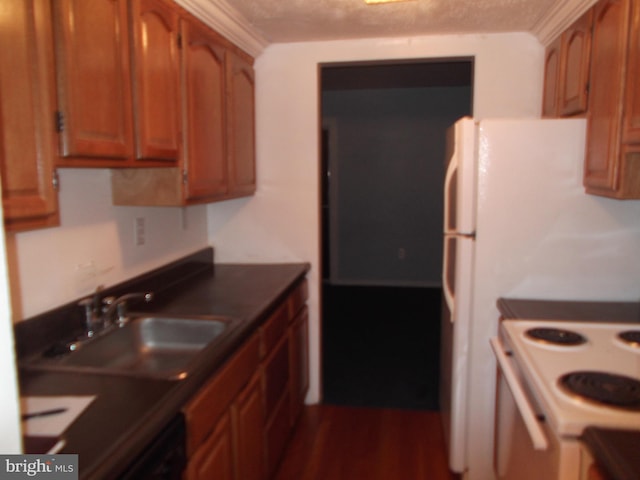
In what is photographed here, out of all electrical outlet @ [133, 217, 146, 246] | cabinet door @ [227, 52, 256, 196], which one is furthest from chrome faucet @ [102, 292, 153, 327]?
cabinet door @ [227, 52, 256, 196]

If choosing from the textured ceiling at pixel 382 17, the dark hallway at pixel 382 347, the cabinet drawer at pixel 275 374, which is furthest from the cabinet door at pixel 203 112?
the dark hallway at pixel 382 347

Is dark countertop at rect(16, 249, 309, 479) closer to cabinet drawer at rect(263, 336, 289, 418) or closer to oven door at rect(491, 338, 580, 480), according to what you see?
cabinet drawer at rect(263, 336, 289, 418)

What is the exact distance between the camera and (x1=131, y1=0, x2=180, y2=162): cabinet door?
5.67 ft

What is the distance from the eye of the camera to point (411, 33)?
285cm

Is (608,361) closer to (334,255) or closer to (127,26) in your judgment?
(127,26)

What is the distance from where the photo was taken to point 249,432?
1979mm

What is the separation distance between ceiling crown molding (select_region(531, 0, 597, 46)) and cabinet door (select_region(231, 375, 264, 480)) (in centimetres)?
206

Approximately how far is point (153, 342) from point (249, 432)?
0.52m

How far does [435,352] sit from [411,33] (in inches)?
95.9

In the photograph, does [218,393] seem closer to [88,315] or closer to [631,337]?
[88,315]

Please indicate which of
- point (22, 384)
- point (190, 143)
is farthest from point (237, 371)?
point (190, 143)

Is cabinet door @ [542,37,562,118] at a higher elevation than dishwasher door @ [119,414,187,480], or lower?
higher

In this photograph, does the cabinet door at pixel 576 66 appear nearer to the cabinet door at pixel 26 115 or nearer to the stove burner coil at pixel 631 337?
the stove burner coil at pixel 631 337

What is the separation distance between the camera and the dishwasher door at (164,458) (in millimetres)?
1128
